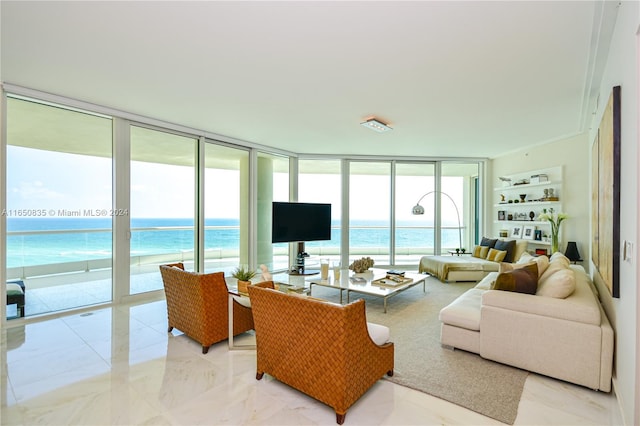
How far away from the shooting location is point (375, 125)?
4.46 m

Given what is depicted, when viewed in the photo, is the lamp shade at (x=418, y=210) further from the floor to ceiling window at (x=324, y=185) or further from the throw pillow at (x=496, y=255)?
the floor to ceiling window at (x=324, y=185)

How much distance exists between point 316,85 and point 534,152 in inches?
195

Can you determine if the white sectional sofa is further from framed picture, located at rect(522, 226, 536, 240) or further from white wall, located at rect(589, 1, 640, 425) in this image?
framed picture, located at rect(522, 226, 536, 240)

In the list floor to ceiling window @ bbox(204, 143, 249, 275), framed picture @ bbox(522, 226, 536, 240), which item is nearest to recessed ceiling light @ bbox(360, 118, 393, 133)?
floor to ceiling window @ bbox(204, 143, 249, 275)

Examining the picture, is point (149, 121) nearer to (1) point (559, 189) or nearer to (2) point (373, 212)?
(2) point (373, 212)

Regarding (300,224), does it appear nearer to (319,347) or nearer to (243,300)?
(243,300)

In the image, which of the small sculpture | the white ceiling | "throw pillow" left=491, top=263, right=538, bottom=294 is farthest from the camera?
the small sculpture

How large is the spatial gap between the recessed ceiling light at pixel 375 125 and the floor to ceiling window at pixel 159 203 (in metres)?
2.77

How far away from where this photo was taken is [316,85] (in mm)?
3232

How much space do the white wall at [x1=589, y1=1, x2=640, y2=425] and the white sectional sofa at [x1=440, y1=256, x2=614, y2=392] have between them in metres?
0.12

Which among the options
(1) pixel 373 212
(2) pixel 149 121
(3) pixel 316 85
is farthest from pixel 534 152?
(2) pixel 149 121

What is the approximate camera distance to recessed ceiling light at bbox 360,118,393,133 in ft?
14.2

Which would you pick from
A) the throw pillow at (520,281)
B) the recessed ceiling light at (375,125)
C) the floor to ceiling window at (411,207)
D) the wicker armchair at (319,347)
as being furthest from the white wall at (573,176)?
the wicker armchair at (319,347)

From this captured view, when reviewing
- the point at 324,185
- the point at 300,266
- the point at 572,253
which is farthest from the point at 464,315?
the point at 324,185
